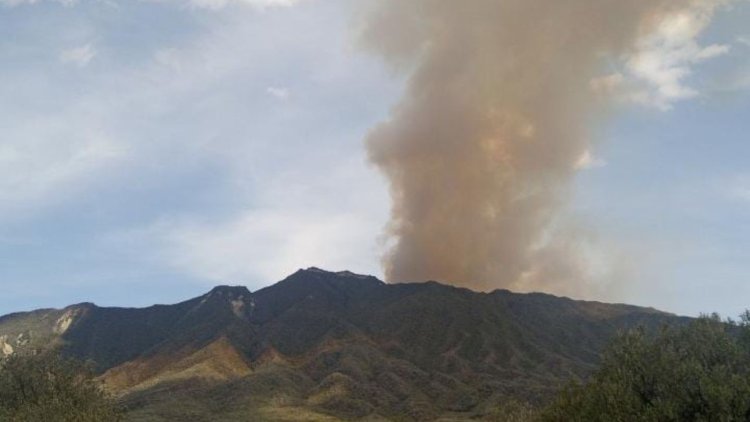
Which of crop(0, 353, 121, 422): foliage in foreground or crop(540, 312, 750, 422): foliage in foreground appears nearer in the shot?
crop(540, 312, 750, 422): foliage in foreground

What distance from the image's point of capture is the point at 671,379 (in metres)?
45.6

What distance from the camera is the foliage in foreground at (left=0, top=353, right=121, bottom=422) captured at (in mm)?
66250

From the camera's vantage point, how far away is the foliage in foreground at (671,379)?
42.0 m

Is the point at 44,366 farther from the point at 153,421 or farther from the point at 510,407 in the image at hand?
the point at 153,421

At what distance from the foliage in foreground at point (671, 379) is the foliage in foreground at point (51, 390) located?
150 feet

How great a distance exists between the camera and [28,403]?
69.2m

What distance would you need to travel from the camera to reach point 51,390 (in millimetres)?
72250

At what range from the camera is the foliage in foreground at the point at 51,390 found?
66250 millimetres

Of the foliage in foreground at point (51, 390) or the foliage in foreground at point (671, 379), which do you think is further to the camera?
the foliage in foreground at point (51, 390)

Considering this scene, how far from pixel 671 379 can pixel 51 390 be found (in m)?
61.3

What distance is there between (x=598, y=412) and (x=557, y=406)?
22.3 feet

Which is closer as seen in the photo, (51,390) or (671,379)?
(671,379)

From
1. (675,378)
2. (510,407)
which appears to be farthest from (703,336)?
(510,407)

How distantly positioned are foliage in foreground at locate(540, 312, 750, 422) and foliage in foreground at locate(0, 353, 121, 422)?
150 feet
